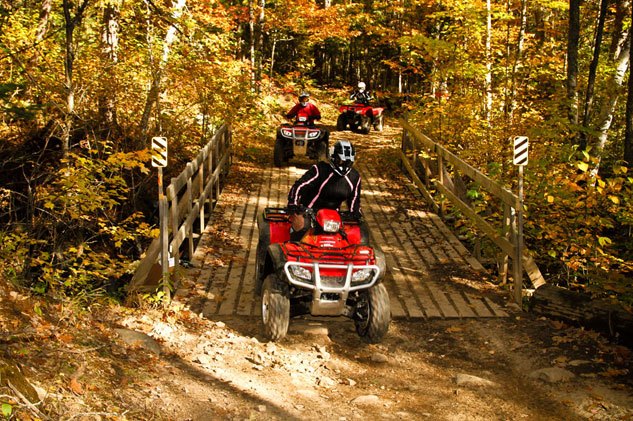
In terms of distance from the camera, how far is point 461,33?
18875 millimetres

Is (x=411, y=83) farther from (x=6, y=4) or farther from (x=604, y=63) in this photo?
Result: (x=6, y=4)

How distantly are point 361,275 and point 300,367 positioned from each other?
111 centimetres

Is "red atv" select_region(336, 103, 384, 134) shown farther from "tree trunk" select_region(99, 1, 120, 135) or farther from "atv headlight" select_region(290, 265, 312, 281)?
"atv headlight" select_region(290, 265, 312, 281)

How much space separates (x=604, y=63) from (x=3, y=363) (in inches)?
728

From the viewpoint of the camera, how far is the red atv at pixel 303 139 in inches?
637

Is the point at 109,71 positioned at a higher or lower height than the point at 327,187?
higher

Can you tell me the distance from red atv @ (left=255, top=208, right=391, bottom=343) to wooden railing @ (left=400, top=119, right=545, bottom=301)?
2.24 m

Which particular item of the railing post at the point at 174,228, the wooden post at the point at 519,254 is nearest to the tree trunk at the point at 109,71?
the railing post at the point at 174,228

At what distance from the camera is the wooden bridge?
8.14 meters

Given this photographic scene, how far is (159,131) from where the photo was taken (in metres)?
14.0

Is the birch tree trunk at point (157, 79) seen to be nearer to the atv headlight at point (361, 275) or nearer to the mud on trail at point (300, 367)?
A: the mud on trail at point (300, 367)

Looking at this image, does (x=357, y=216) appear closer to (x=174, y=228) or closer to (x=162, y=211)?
(x=162, y=211)

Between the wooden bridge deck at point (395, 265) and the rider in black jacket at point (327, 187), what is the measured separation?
4.54 ft

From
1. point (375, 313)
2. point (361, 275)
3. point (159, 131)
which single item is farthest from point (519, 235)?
point (159, 131)
